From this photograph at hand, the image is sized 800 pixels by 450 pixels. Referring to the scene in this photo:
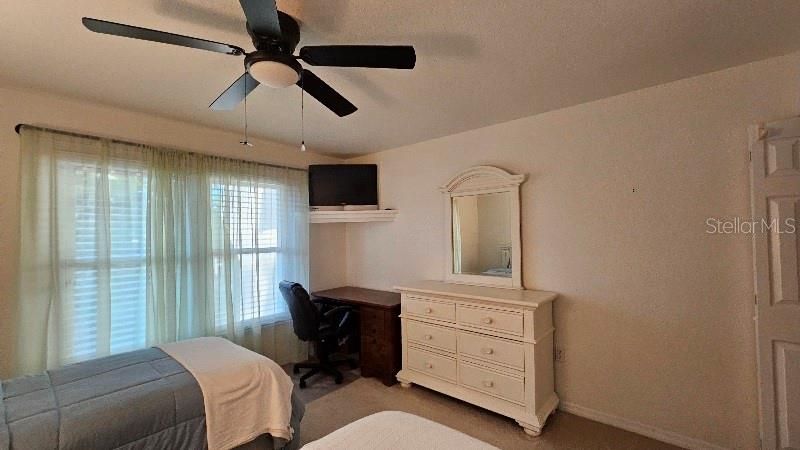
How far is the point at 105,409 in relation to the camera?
1.50m

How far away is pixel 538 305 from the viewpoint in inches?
90.5

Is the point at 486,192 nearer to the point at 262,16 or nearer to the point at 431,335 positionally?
the point at 431,335

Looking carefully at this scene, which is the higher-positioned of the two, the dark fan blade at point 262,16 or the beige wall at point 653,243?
the dark fan blade at point 262,16

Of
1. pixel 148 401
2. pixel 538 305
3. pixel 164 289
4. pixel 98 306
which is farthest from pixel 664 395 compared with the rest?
pixel 98 306

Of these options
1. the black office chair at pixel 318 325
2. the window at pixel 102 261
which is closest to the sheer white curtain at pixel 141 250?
the window at pixel 102 261

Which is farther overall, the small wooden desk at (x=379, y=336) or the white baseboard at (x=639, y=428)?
the small wooden desk at (x=379, y=336)

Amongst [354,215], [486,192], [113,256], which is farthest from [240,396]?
[486,192]

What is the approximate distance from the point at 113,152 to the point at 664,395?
4.36 m

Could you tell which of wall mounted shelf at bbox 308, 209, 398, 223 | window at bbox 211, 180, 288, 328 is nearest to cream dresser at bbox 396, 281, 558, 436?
wall mounted shelf at bbox 308, 209, 398, 223

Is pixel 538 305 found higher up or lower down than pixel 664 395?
higher up

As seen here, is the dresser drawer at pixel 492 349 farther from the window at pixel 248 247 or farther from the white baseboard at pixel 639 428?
the window at pixel 248 247

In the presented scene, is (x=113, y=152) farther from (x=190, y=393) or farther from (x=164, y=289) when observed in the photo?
(x=190, y=393)

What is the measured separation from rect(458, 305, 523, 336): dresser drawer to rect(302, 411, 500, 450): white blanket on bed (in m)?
1.28

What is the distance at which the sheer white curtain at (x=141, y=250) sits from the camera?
2.22m
